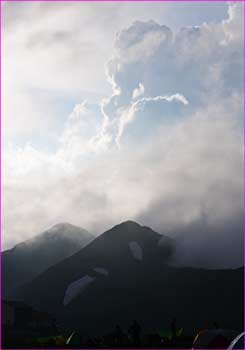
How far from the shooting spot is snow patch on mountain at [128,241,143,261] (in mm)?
165025

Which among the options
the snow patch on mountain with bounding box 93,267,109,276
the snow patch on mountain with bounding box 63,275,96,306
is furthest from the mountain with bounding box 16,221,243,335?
the snow patch on mountain with bounding box 93,267,109,276

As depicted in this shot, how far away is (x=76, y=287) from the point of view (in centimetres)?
15200

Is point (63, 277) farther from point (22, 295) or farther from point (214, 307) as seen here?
point (214, 307)

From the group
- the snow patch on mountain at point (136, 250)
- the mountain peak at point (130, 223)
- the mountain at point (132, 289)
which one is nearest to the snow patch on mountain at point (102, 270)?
the mountain at point (132, 289)

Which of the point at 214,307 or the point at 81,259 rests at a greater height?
the point at 81,259

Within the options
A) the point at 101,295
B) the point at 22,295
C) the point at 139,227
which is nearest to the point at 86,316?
the point at 101,295

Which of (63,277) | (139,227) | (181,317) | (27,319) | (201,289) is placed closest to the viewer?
(27,319)

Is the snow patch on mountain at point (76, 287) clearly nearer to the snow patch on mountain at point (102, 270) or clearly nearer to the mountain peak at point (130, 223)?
the snow patch on mountain at point (102, 270)

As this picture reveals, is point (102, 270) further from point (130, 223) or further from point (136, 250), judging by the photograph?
point (130, 223)

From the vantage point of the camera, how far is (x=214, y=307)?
127 metres

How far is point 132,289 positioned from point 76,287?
16598mm

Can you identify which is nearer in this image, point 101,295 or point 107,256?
point 101,295

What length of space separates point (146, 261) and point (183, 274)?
20978 millimetres

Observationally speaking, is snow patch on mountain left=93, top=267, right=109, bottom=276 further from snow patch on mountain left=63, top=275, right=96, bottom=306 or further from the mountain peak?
the mountain peak
